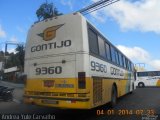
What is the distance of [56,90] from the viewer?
9805 mm

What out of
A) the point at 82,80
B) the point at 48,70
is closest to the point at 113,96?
the point at 48,70

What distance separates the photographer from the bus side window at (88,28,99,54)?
400 inches

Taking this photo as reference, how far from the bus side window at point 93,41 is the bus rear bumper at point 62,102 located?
1.89 m

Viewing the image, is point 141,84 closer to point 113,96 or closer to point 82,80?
point 113,96

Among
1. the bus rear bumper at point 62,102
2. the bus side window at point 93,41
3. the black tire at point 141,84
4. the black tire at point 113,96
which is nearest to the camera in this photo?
the bus rear bumper at point 62,102

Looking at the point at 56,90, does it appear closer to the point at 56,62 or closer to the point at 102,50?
the point at 56,62

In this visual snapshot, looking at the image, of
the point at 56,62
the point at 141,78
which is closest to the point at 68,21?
the point at 56,62

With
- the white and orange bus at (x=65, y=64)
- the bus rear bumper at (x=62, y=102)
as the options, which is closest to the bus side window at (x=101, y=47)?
the white and orange bus at (x=65, y=64)

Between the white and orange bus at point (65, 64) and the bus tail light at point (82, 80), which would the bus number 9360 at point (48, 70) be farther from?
the bus tail light at point (82, 80)

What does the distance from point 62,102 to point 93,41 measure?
2566mm

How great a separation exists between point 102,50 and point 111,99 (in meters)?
2.50

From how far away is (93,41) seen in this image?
34.6 ft

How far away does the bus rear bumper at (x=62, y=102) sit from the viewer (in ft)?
30.2

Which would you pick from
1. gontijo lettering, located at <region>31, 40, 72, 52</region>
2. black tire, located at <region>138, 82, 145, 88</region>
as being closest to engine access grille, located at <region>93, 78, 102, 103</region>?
gontijo lettering, located at <region>31, 40, 72, 52</region>
